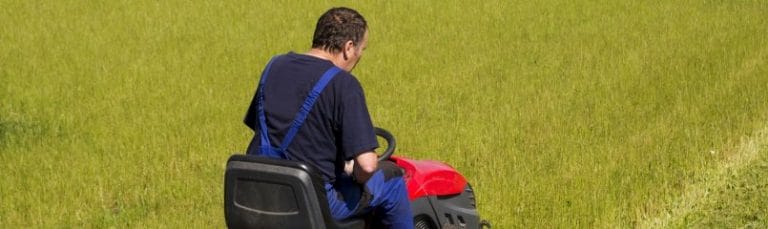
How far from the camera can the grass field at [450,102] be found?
19.7ft

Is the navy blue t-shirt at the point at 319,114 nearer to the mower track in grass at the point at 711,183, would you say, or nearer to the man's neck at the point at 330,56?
the man's neck at the point at 330,56

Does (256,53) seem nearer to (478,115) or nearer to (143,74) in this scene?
(143,74)

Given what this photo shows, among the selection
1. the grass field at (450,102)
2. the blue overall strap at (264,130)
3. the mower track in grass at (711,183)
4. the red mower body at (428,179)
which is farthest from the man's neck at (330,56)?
the mower track in grass at (711,183)

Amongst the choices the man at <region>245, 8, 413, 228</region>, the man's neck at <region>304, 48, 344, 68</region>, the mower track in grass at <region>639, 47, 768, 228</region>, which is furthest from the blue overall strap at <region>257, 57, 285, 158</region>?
the mower track in grass at <region>639, 47, 768, 228</region>

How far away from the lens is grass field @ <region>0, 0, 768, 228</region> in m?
6.00

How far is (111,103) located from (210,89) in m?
0.86

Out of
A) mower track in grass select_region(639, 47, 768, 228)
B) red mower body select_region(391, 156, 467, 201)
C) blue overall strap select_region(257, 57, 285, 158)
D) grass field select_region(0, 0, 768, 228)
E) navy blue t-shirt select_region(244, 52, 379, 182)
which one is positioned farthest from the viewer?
grass field select_region(0, 0, 768, 228)

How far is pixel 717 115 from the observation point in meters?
7.97

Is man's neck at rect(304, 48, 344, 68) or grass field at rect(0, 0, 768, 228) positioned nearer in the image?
man's neck at rect(304, 48, 344, 68)

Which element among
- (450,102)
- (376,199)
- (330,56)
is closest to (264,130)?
(330,56)

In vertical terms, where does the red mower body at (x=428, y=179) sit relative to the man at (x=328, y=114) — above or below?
below

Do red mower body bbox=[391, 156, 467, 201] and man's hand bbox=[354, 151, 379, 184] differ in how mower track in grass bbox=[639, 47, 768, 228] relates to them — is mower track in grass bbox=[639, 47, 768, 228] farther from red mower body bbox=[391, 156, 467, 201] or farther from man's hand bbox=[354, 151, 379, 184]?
man's hand bbox=[354, 151, 379, 184]

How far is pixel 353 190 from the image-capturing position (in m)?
3.62

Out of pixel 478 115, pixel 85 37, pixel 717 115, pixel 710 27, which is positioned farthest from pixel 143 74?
pixel 710 27
